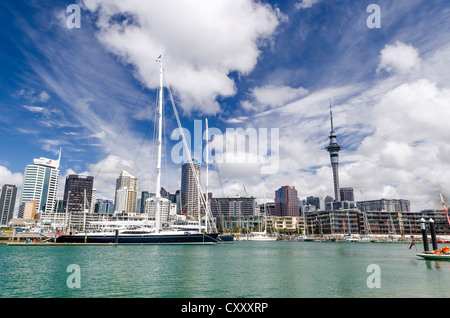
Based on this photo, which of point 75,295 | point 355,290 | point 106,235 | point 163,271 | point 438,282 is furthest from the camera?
point 106,235

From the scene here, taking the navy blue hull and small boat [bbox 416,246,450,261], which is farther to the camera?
the navy blue hull

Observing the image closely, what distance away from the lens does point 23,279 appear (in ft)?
91.8

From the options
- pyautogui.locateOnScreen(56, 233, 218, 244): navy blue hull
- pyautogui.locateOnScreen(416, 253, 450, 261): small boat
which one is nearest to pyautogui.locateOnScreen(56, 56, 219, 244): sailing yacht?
pyautogui.locateOnScreen(56, 233, 218, 244): navy blue hull

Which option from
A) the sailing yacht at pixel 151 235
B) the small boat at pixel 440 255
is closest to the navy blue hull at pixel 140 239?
the sailing yacht at pixel 151 235

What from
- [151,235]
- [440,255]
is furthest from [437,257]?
[151,235]

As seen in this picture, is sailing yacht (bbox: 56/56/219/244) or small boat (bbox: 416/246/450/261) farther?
sailing yacht (bbox: 56/56/219/244)

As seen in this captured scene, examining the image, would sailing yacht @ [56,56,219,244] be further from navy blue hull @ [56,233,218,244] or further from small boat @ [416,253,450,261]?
small boat @ [416,253,450,261]

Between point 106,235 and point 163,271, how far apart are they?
2430 inches

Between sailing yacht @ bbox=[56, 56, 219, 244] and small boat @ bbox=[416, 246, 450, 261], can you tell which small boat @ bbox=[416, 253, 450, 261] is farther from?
sailing yacht @ bbox=[56, 56, 219, 244]

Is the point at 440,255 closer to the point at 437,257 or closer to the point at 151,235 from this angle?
the point at 437,257

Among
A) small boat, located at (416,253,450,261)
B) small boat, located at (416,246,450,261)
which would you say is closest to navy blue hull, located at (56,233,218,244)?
small boat, located at (416,253,450,261)

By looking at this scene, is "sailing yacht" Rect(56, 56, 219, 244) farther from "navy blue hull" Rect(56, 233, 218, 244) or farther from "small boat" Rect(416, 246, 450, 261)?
"small boat" Rect(416, 246, 450, 261)
